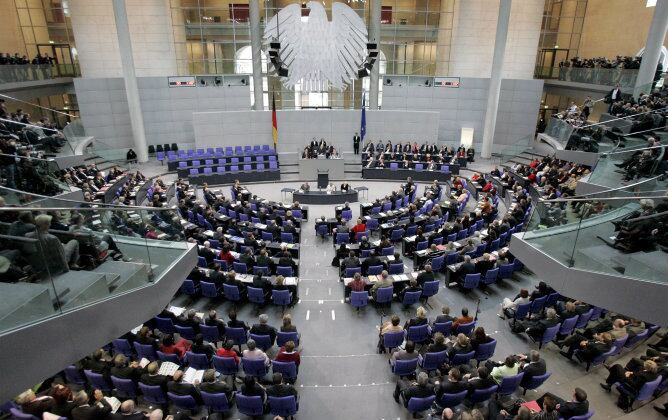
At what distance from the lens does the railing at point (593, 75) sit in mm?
19573

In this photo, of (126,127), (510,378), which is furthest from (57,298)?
(126,127)

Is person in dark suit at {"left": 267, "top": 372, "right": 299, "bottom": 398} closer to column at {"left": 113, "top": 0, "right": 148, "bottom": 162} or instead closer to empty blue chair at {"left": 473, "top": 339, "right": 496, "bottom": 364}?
empty blue chair at {"left": 473, "top": 339, "right": 496, "bottom": 364}

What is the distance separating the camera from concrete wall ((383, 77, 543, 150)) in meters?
25.8

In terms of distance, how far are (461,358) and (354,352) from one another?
2257 millimetres

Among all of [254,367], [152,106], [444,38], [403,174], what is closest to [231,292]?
[254,367]

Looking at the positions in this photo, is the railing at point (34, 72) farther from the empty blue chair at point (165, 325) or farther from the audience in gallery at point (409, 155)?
the audience in gallery at point (409, 155)

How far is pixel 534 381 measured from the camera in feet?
23.8

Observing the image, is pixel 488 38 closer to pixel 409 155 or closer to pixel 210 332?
pixel 409 155

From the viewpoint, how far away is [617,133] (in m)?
14.7

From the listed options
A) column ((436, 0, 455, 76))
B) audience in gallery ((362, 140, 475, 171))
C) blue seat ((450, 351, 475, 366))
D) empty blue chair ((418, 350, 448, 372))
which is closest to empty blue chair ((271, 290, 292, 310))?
empty blue chair ((418, 350, 448, 372))

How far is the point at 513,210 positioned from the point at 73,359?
539 inches

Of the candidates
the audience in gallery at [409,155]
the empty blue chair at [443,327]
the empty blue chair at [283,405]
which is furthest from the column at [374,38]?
the empty blue chair at [283,405]

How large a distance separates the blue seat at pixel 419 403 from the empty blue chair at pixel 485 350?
1.84m

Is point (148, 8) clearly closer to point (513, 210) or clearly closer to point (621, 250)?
point (513, 210)
